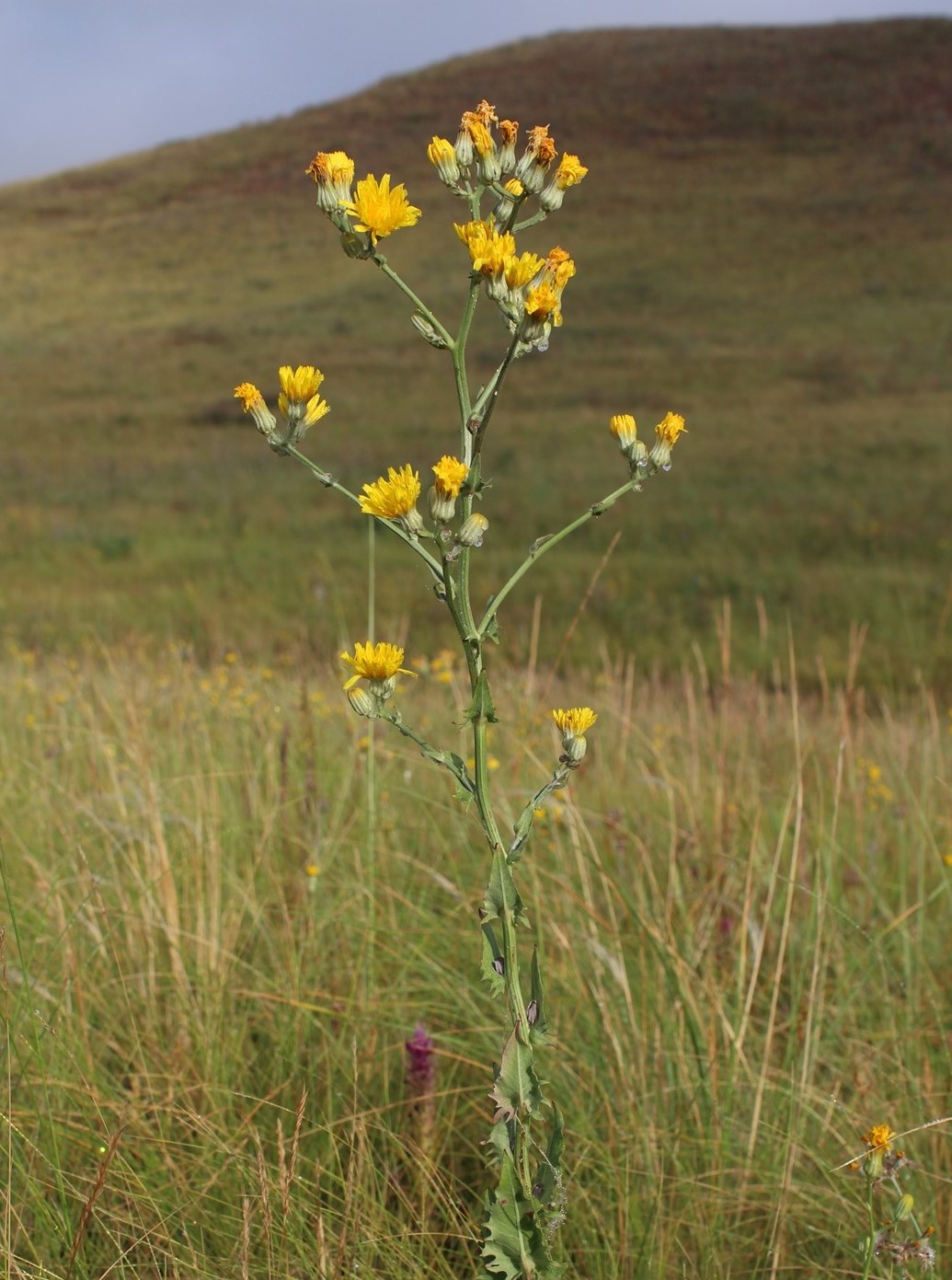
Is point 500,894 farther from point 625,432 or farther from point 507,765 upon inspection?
point 507,765

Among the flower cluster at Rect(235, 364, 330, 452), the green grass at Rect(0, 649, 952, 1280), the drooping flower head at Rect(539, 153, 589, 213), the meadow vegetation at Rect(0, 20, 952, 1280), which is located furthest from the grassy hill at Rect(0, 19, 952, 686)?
the flower cluster at Rect(235, 364, 330, 452)

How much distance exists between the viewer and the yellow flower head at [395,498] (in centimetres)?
103

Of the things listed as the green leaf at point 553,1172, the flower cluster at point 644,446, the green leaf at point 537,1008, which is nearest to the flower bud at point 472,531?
the flower cluster at point 644,446

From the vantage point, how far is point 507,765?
122 inches

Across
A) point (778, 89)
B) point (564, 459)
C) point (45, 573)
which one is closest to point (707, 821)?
point (45, 573)

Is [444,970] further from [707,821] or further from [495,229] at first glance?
[495,229]

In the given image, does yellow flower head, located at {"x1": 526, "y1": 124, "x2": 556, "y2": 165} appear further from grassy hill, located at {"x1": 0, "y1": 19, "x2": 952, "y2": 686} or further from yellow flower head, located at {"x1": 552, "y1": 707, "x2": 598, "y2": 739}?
grassy hill, located at {"x1": 0, "y1": 19, "x2": 952, "y2": 686}

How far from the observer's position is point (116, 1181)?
148 centimetres

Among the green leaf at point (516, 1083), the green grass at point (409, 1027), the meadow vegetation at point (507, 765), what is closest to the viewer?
the green leaf at point (516, 1083)

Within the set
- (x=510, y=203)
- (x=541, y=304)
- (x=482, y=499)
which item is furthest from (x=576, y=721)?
(x=510, y=203)

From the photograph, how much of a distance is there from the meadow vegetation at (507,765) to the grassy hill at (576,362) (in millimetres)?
115

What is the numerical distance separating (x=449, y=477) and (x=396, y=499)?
55mm

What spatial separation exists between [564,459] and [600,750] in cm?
1144

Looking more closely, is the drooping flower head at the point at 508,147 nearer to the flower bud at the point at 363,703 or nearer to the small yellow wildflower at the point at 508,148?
the small yellow wildflower at the point at 508,148
